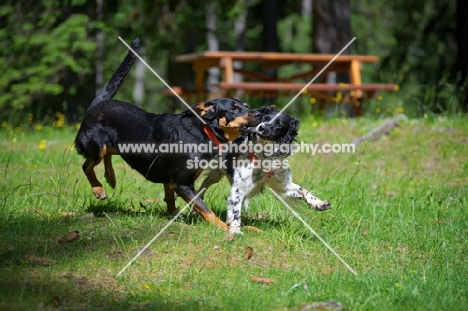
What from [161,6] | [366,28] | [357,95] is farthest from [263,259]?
[366,28]

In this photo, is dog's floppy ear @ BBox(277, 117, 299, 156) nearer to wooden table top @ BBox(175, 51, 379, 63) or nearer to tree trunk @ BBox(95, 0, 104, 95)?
wooden table top @ BBox(175, 51, 379, 63)

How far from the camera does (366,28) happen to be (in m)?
27.3

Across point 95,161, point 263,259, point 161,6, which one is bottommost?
point 263,259

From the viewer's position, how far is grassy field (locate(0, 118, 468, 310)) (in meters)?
4.58

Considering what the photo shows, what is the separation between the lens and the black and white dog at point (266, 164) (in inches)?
242

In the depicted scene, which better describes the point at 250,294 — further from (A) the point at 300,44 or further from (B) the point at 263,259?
(A) the point at 300,44

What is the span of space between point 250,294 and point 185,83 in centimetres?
1696

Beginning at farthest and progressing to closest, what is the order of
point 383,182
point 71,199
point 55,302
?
point 383,182, point 71,199, point 55,302

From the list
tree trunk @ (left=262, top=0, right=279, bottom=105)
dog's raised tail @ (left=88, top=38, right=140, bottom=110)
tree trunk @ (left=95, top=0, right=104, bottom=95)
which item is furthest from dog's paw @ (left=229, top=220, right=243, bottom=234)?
tree trunk @ (left=95, top=0, right=104, bottom=95)

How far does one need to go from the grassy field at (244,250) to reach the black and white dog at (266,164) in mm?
282

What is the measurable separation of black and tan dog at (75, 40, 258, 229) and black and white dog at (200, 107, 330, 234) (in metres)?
0.16

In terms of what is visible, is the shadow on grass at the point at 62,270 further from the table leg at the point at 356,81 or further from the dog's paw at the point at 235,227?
the table leg at the point at 356,81

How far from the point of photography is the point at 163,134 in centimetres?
639

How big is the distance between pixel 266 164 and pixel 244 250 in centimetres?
96
